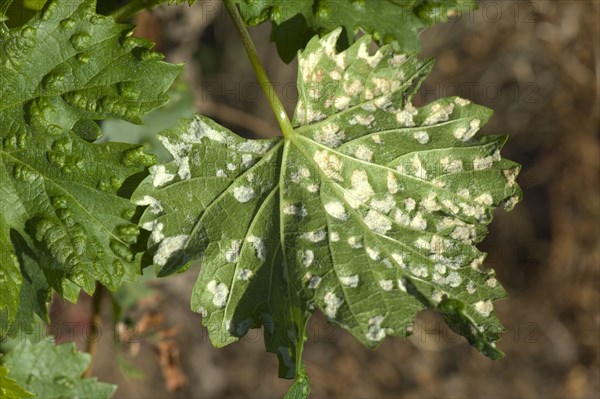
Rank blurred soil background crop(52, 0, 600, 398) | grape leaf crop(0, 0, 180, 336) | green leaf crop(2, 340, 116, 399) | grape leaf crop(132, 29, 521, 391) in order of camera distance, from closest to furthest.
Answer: grape leaf crop(0, 0, 180, 336), grape leaf crop(132, 29, 521, 391), green leaf crop(2, 340, 116, 399), blurred soil background crop(52, 0, 600, 398)

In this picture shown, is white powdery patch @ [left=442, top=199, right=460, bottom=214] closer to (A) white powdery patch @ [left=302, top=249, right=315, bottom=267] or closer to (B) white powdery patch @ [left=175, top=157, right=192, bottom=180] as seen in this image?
(A) white powdery patch @ [left=302, top=249, right=315, bottom=267]

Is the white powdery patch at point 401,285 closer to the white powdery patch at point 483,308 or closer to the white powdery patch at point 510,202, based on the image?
the white powdery patch at point 483,308

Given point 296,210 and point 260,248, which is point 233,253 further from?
point 296,210

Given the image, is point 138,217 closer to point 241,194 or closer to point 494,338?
point 241,194

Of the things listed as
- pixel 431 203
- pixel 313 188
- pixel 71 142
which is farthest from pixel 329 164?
pixel 71 142

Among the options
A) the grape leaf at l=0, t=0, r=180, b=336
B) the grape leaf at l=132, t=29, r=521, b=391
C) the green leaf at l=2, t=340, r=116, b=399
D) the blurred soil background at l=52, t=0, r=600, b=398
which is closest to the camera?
the grape leaf at l=0, t=0, r=180, b=336

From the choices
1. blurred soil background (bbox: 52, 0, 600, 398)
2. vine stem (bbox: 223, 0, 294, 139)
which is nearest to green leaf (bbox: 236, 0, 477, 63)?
vine stem (bbox: 223, 0, 294, 139)

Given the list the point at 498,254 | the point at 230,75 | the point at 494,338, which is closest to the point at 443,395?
the point at 498,254
